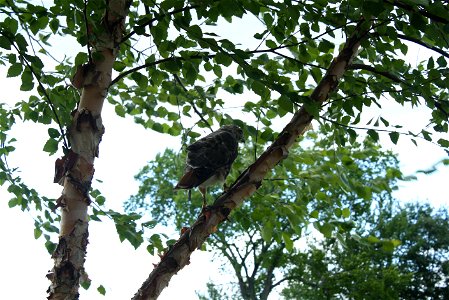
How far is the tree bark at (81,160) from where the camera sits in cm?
325

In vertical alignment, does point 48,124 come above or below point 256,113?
below

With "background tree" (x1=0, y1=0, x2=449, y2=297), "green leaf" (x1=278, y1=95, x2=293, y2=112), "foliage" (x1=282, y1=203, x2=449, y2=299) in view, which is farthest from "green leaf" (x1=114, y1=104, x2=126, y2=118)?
"foliage" (x1=282, y1=203, x2=449, y2=299)

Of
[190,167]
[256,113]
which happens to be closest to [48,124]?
[190,167]

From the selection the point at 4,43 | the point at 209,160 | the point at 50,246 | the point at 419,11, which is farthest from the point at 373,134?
the point at 50,246

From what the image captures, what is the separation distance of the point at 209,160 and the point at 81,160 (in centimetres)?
188

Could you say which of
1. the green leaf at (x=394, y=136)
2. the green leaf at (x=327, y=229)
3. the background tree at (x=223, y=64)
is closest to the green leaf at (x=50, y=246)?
the background tree at (x=223, y=64)

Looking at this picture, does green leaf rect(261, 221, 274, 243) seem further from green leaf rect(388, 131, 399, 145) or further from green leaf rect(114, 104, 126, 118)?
green leaf rect(114, 104, 126, 118)

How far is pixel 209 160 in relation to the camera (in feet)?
16.9

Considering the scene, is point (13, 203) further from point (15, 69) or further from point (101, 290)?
point (15, 69)

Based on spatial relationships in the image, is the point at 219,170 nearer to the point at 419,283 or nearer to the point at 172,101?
the point at 172,101

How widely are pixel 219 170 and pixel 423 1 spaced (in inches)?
105

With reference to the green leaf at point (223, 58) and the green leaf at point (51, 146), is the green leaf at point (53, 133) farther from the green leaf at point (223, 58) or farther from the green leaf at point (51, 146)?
the green leaf at point (223, 58)

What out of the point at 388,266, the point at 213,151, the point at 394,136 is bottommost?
the point at 394,136

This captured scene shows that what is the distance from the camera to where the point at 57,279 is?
10.6 ft
